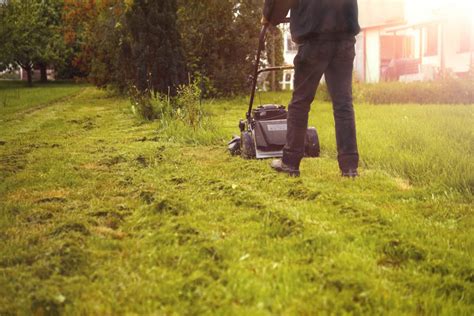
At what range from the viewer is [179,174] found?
538 cm

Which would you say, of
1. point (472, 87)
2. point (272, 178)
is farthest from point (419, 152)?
point (472, 87)

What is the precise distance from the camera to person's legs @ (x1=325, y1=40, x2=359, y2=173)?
487 centimetres

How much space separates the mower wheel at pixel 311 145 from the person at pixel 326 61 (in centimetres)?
95

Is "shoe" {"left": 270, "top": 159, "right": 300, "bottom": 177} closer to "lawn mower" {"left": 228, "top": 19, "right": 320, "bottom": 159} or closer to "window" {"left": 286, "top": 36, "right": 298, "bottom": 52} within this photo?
"lawn mower" {"left": 228, "top": 19, "right": 320, "bottom": 159}

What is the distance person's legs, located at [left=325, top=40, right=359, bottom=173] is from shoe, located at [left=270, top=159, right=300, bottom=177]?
428mm

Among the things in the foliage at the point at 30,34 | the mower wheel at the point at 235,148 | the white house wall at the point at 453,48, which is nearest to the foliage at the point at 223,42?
the white house wall at the point at 453,48

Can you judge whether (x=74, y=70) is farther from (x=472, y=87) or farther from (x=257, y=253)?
(x=257, y=253)

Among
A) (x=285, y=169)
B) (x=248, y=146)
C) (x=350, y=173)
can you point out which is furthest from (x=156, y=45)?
(x=350, y=173)

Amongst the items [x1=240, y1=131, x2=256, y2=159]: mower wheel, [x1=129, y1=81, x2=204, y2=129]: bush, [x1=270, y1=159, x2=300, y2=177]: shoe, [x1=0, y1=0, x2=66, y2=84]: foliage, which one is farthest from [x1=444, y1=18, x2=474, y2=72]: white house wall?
[x1=0, y1=0, x2=66, y2=84]: foliage

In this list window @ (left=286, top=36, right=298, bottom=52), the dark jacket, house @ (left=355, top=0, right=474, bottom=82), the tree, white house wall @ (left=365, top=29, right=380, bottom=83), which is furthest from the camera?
window @ (left=286, top=36, right=298, bottom=52)

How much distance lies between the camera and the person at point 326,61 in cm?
473

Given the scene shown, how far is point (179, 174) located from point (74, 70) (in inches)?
1429

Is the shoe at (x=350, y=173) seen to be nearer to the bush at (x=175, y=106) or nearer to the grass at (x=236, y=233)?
the grass at (x=236, y=233)

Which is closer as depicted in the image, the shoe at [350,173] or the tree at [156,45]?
the shoe at [350,173]
